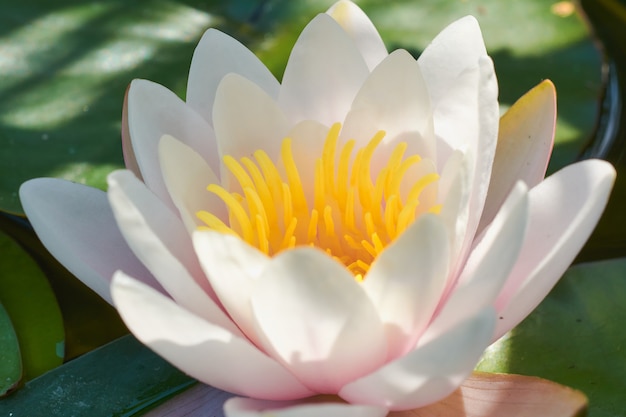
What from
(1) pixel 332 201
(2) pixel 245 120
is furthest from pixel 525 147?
(2) pixel 245 120

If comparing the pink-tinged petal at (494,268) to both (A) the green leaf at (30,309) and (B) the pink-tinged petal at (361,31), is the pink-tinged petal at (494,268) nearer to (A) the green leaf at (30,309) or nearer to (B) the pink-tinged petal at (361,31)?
(B) the pink-tinged petal at (361,31)

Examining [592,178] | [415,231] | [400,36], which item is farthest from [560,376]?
[400,36]

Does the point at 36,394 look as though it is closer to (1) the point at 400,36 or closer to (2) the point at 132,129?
(2) the point at 132,129

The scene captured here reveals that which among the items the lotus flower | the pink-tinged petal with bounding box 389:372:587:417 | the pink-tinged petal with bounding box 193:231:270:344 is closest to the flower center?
the lotus flower

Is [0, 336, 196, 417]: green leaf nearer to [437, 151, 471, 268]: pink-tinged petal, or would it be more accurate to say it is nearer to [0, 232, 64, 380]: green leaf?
[0, 232, 64, 380]: green leaf

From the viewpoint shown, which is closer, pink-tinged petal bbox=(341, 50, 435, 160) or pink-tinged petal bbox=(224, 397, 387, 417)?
pink-tinged petal bbox=(224, 397, 387, 417)

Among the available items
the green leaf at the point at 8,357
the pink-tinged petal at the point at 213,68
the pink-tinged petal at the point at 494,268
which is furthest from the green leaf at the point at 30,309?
the pink-tinged petal at the point at 494,268

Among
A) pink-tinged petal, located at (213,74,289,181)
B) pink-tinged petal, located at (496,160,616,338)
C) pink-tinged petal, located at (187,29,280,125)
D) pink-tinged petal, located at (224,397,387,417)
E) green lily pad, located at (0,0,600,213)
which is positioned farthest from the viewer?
green lily pad, located at (0,0,600,213)

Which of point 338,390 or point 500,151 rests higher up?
point 500,151
